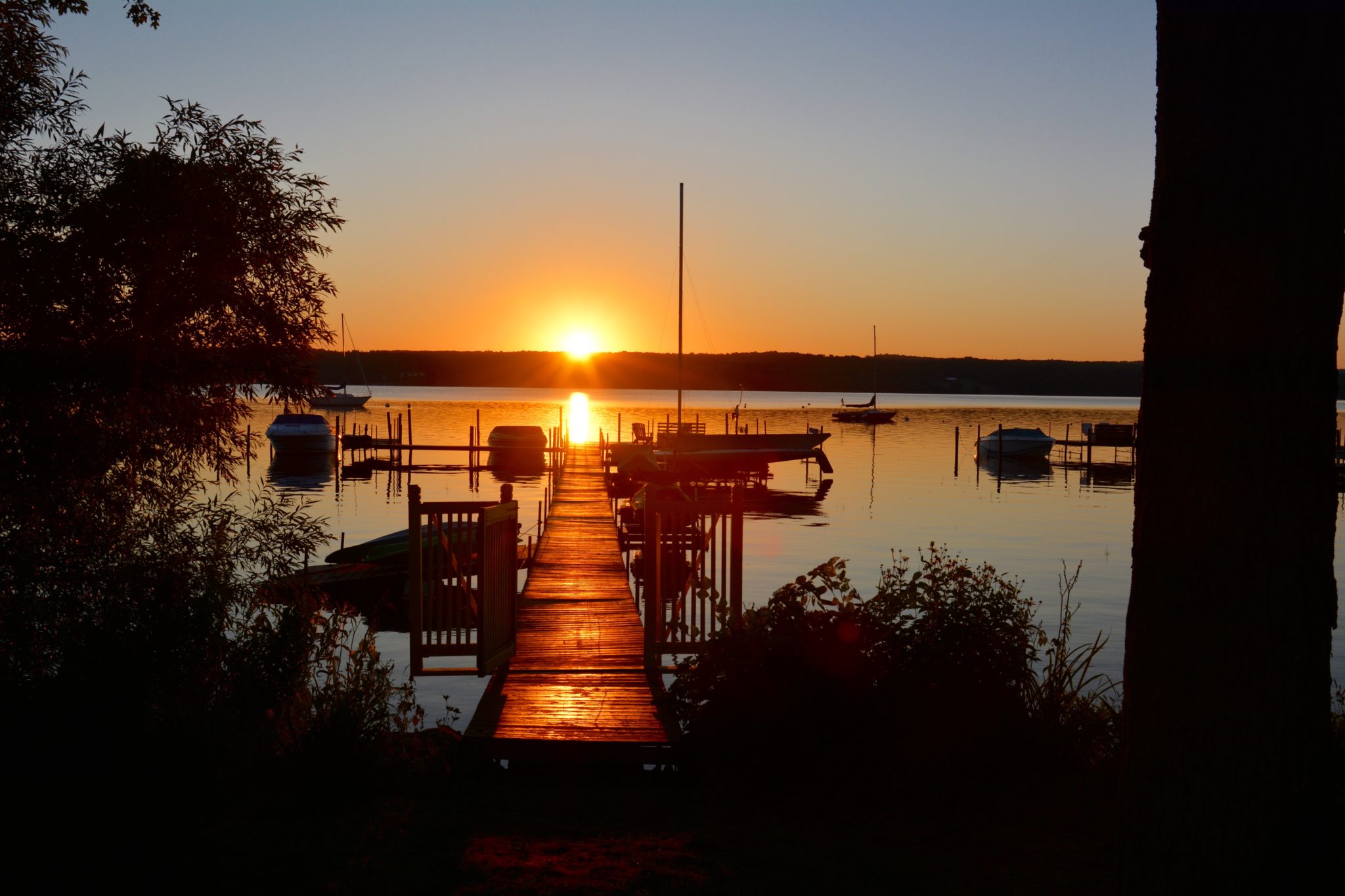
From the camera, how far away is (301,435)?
6159 cm

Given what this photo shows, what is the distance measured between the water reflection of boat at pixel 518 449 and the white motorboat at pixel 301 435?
30.2 feet

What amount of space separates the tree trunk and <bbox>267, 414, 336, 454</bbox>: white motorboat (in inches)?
2396

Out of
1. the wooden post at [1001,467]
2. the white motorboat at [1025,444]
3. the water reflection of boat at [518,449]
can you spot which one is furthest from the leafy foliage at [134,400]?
the white motorboat at [1025,444]

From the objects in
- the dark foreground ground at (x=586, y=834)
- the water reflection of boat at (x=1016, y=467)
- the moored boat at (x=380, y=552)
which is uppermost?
the dark foreground ground at (x=586, y=834)

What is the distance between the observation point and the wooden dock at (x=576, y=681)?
8.10 m

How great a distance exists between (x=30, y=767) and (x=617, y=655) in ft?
17.8

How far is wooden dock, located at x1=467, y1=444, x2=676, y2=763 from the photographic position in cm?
810

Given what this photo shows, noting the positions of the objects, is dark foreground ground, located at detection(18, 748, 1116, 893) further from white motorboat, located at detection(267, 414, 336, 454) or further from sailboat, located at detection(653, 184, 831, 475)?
white motorboat, located at detection(267, 414, 336, 454)

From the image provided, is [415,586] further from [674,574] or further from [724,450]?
[724,450]

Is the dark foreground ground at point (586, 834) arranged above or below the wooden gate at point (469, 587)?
below

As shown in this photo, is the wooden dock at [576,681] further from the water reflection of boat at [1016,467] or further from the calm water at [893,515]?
the water reflection of boat at [1016,467]

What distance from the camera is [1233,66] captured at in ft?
12.2

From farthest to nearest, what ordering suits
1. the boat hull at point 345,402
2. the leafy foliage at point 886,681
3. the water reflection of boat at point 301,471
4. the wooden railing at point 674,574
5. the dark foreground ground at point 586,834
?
1. the boat hull at point 345,402
2. the water reflection of boat at point 301,471
3. the wooden railing at point 674,574
4. the leafy foliage at point 886,681
5. the dark foreground ground at point 586,834

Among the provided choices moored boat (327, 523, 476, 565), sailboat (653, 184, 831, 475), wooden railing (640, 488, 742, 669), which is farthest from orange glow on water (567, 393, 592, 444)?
wooden railing (640, 488, 742, 669)
